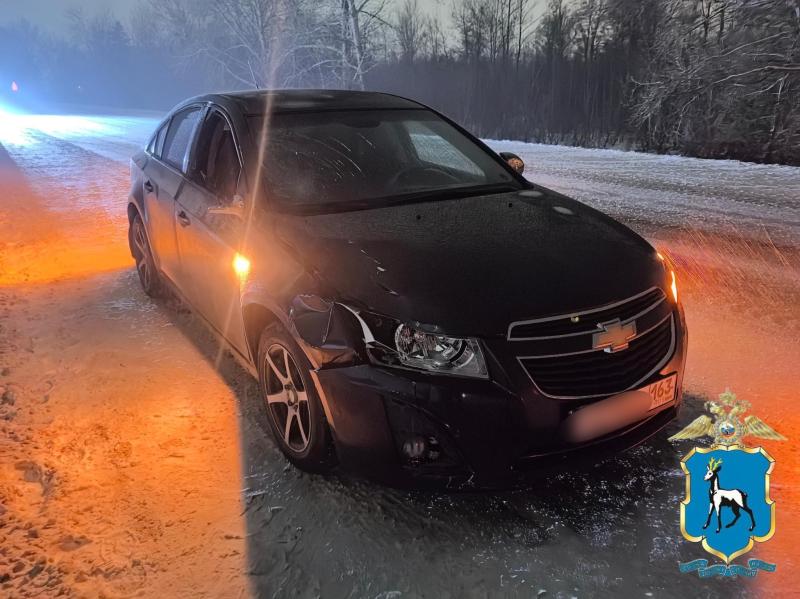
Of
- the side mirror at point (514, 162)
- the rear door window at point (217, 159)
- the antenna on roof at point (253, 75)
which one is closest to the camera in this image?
the rear door window at point (217, 159)

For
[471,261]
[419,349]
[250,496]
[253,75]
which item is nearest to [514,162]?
[471,261]

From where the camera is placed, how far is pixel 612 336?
2279 mm

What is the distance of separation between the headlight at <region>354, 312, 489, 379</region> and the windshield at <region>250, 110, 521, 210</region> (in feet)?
3.26

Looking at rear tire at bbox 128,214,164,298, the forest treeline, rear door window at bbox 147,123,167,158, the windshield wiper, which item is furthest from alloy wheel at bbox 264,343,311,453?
the forest treeline

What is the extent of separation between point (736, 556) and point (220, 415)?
251 centimetres

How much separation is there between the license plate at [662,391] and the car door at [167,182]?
3.08 m

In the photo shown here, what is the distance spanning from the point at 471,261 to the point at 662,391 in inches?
37.3

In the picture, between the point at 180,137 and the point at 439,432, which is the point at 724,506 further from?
the point at 180,137

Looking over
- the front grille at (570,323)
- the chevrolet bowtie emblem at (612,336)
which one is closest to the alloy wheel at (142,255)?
the front grille at (570,323)

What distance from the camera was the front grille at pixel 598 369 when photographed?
2.16 m

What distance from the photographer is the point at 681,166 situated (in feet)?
46.6

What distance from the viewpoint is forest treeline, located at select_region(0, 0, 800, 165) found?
1535 centimetres

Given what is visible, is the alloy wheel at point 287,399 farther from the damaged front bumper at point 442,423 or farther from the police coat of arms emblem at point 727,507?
the police coat of arms emblem at point 727,507

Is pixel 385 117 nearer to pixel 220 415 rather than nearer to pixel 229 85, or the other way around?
pixel 220 415
